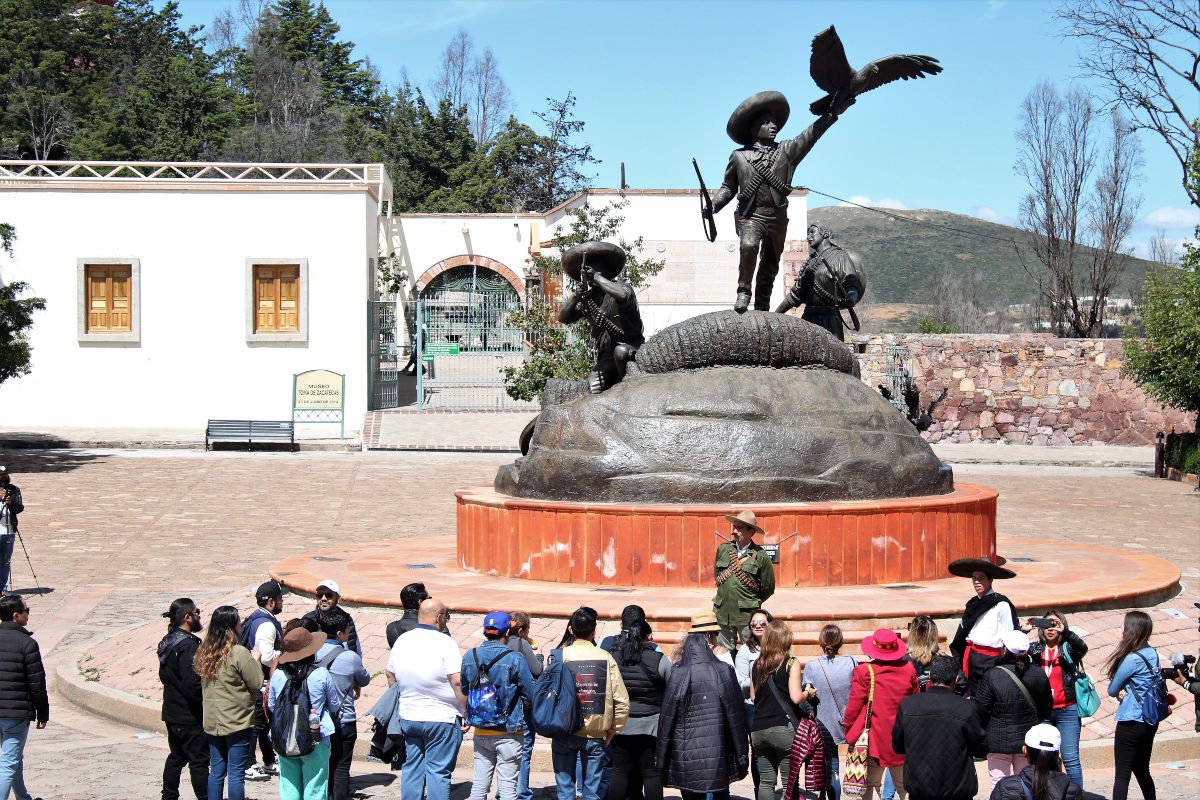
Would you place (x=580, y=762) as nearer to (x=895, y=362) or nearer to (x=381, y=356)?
(x=895, y=362)

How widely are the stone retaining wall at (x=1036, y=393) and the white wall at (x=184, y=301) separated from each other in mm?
9891

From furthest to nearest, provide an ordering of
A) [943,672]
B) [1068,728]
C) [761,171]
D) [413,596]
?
[761,171] → [413,596] → [1068,728] → [943,672]

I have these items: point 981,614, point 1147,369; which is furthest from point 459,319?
point 981,614

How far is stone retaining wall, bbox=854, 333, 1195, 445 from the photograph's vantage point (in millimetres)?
26609

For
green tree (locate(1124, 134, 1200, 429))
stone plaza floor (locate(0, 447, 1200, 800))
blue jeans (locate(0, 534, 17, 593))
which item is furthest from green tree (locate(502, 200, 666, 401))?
blue jeans (locate(0, 534, 17, 593))

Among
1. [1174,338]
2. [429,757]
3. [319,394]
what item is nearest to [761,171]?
[429,757]

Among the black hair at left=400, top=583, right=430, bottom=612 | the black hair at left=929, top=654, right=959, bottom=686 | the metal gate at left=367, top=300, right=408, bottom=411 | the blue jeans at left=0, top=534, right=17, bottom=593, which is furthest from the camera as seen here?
the metal gate at left=367, top=300, right=408, bottom=411

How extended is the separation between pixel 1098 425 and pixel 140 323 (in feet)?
57.5

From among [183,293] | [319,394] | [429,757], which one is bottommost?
[429,757]

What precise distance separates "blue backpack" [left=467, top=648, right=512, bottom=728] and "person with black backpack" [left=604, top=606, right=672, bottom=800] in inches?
18.4

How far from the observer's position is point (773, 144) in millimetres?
10133

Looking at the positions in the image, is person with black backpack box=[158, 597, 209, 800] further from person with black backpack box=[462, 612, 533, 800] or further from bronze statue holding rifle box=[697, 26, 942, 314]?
bronze statue holding rifle box=[697, 26, 942, 314]

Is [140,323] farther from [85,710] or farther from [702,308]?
[85,710]

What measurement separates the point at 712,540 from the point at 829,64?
365 centimetres
